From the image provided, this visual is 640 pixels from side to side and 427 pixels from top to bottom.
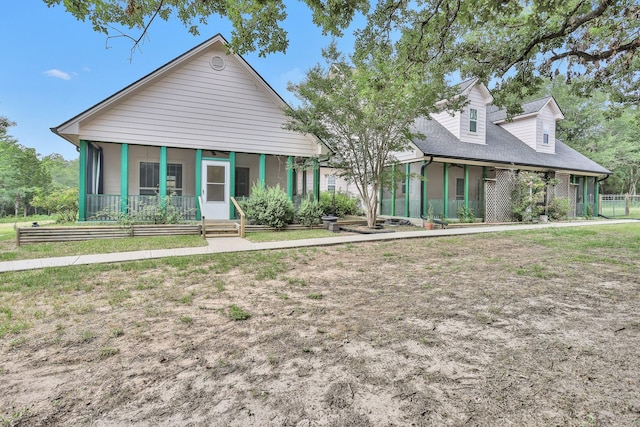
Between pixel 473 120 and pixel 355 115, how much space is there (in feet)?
30.9

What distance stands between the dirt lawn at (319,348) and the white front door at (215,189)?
6611mm

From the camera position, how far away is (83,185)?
32.7 feet

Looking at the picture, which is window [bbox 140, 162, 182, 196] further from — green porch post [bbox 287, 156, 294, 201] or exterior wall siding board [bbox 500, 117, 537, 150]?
exterior wall siding board [bbox 500, 117, 537, 150]

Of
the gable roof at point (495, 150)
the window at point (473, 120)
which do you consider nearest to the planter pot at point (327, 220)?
the gable roof at point (495, 150)

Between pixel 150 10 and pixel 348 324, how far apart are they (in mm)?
5977

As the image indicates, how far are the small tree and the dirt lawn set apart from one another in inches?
270

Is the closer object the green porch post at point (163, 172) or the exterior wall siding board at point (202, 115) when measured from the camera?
the exterior wall siding board at point (202, 115)

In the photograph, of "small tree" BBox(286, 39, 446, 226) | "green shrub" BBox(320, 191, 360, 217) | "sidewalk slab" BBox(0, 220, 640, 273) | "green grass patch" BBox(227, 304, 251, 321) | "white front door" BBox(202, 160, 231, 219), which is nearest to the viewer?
"green grass patch" BBox(227, 304, 251, 321)

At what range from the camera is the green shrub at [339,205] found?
13.8m

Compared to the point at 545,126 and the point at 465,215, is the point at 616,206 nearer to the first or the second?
the point at 545,126

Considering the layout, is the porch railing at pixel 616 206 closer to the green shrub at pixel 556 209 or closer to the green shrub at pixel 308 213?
the green shrub at pixel 556 209

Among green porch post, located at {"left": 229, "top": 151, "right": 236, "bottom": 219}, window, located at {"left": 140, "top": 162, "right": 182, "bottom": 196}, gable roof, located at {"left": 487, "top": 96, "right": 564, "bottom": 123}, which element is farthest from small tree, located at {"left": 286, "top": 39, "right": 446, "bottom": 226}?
gable roof, located at {"left": 487, "top": 96, "right": 564, "bottom": 123}

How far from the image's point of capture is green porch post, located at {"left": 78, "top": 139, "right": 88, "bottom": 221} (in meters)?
9.92

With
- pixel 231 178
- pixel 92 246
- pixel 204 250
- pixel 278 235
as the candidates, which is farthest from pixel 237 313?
pixel 231 178
